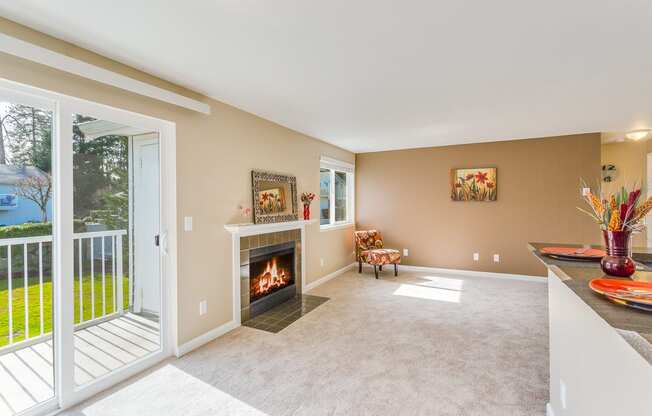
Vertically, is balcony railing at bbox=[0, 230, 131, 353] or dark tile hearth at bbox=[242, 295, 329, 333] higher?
balcony railing at bbox=[0, 230, 131, 353]

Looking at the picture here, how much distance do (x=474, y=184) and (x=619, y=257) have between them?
418cm

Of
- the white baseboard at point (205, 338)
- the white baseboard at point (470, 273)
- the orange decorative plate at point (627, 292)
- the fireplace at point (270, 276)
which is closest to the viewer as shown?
the orange decorative plate at point (627, 292)

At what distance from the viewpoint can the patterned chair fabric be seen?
17.3 ft

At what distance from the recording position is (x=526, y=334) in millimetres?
3023

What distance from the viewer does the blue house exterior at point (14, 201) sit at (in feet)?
6.05

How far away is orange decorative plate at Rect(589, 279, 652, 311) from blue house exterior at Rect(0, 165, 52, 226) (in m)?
2.98

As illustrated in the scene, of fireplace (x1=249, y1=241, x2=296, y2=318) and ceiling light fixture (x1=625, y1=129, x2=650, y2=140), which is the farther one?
ceiling light fixture (x1=625, y1=129, x2=650, y2=140)

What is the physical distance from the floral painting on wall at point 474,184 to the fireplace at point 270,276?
3169mm

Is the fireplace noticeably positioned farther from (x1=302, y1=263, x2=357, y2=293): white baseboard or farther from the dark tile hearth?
(x1=302, y1=263, x2=357, y2=293): white baseboard

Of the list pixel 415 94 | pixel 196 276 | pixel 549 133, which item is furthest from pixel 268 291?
pixel 549 133

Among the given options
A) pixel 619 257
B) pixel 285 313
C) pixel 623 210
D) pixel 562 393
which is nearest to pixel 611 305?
pixel 619 257

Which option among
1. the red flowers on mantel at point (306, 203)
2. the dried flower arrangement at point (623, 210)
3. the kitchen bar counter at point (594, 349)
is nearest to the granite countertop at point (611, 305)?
the kitchen bar counter at point (594, 349)

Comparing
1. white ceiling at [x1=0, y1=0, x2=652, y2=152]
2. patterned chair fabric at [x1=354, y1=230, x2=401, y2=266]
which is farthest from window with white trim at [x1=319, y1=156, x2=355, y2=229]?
white ceiling at [x1=0, y1=0, x2=652, y2=152]

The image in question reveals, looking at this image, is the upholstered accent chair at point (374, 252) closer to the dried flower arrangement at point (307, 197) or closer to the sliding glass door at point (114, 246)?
the dried flower arrangement at point (307, 197)
